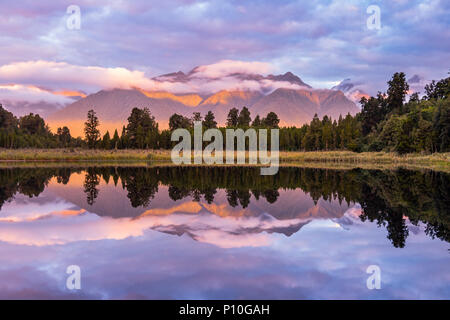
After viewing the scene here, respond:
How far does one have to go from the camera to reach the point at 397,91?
8438 centimetres

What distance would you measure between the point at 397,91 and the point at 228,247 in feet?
281

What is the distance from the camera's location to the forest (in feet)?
199

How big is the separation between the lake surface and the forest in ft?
163

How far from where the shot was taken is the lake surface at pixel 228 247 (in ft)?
19.4

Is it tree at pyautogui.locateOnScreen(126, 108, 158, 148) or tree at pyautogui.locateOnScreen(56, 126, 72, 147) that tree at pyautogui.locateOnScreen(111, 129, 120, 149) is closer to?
tree at pyautogui.locateOnScreen(126, 108, 158, 148)

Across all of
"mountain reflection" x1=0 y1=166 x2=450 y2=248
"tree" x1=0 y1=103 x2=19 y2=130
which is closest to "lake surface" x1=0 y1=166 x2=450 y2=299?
"mountain reflection" x1=0 y1=166 x2=450 y2=248

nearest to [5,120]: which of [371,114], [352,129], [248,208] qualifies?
[352,129]

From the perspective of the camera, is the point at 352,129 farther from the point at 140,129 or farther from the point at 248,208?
the point at 248,208

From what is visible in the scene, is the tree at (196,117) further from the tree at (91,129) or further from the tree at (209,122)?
the tree at (91,129)

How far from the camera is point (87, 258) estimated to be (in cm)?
761

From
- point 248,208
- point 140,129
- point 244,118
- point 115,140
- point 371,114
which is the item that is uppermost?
point 244,118

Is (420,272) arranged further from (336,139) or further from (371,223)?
(336,139)

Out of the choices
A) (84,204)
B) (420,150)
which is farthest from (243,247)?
(420,150)
